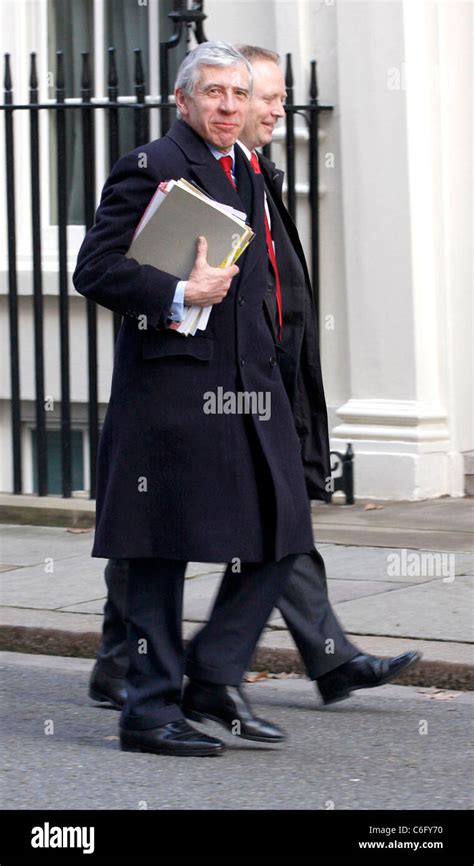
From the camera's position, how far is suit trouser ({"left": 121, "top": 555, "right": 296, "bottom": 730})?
4883 mm

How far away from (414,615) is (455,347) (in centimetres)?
312

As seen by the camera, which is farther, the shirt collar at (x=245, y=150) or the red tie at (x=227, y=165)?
the shirt collar at (x=245, y=150)

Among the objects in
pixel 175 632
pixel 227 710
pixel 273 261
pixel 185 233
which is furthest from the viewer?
pixel 273 261

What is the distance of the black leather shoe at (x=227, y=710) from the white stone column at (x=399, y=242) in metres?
4.16

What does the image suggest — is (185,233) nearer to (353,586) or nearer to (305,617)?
(305,617)

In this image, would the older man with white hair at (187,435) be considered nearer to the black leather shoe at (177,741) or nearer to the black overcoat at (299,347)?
the black leather shoe at (177,741)

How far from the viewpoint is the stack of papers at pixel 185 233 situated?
187 inches

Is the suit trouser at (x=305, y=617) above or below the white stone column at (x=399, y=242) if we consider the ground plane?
below

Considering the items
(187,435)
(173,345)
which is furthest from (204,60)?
(187,435)

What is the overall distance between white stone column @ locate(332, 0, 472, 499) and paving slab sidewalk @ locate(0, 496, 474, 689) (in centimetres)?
30

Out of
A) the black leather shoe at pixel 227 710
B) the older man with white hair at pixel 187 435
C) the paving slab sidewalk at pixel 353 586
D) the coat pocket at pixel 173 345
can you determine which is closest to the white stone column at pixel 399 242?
the paving slab sidewalk at pixel 353 586

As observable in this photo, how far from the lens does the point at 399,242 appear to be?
9180 millimetres

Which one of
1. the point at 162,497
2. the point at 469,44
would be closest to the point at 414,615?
the point at 162,497

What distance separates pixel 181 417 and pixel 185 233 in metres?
0.51
